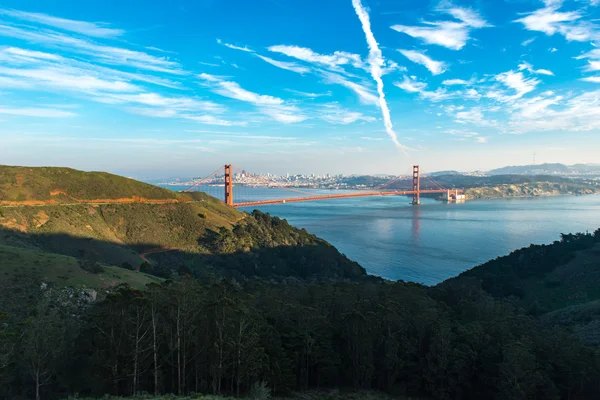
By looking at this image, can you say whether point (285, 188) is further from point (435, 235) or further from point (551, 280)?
point (551, 280)

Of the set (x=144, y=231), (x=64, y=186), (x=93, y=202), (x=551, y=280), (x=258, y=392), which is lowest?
(x=551, y=280)

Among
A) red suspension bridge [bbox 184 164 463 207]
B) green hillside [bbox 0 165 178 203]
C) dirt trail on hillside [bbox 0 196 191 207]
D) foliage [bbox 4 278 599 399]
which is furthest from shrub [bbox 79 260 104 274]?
red suspension bridge [bbox 184 164 463 207]

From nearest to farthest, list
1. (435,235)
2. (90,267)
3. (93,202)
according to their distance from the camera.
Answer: (90,267) < (93,202) < (435,235)

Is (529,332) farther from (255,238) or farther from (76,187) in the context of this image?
(76,187)

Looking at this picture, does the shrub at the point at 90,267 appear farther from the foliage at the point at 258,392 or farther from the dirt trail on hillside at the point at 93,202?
the dirt trail on hillside at the point at 93,202

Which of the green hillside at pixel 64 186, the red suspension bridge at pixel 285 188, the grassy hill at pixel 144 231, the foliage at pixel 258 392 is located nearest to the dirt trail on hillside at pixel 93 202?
the grassy hill at pixel 144 231

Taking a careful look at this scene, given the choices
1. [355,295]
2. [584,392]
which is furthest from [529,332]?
[355,295]

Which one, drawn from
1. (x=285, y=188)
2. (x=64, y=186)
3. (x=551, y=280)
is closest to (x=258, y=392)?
(x=551, y=280)

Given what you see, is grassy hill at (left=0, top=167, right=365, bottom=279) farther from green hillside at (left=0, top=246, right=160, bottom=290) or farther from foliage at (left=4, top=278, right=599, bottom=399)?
foliage at (left=4, top=278, right=599, bottom=399)
